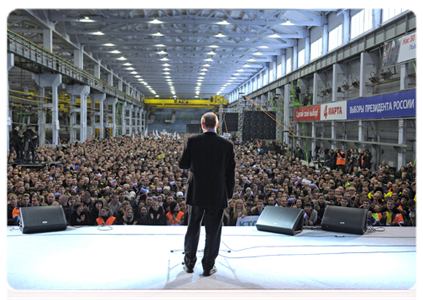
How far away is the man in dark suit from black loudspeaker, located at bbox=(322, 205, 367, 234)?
2.47 meters

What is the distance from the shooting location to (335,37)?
2673 centimetres

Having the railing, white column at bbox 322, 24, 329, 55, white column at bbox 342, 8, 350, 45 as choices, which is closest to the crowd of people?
the railing

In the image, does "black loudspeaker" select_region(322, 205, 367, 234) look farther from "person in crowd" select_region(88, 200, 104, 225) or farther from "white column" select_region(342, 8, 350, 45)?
"white column" select_region(342, 8, 350, 45)

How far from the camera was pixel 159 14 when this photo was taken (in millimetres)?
30438

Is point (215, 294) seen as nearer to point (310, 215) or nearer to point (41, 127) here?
point (310, 215)

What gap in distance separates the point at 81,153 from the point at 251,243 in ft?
61.1

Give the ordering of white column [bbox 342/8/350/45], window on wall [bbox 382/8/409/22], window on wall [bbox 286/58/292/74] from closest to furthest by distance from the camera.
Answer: window on wall [bbox 382/8/409/22], white column [bbox 342/8/350/45], window on wall [bbox 286/58/292/74]

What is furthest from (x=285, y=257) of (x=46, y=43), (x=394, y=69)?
(x=46, y=43)

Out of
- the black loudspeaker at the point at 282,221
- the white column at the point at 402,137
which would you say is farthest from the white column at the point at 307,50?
the black loudspeaker at the point at 282,221

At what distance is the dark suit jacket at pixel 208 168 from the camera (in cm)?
388

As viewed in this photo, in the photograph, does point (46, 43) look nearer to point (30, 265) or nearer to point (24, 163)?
point (24, 163)

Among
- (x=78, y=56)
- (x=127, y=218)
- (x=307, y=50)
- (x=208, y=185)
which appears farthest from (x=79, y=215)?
(x=78, y=56)

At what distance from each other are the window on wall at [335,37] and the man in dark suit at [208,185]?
24990 millimetres

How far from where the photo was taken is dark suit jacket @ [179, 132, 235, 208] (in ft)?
12.7
